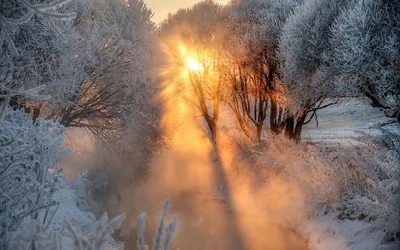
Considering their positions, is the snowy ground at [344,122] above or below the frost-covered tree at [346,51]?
below

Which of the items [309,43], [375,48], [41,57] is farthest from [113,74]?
[375,48]

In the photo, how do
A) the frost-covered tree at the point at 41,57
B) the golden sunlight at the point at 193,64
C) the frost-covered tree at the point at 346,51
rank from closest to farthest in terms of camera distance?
1. the frost-covered tree at the point at 41,57
2. the frost-covered tree at the point at 346,51
3. the golden sunlight at the point at 193,64

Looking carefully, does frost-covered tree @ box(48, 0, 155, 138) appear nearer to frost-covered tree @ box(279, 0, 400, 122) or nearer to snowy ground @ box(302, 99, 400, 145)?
frost-covered tree @ box(279, 0, 400, 122)

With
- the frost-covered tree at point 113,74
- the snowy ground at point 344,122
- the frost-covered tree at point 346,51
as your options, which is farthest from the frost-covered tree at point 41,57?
the snowy ground at point 344,122

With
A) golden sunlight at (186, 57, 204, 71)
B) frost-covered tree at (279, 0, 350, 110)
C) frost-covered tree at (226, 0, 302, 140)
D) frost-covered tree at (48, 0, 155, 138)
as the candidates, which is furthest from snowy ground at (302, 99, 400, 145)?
frost-covered tree at (48, 0, 155, 138)

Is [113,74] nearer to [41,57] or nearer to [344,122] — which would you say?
[41,57]

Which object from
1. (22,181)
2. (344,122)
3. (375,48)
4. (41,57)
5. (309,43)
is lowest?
(344,122)

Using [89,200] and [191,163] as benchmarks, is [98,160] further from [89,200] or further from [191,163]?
[191,163]

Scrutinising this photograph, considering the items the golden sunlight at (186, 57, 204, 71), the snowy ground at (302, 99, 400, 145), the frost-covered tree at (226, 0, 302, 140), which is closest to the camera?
the frost-covered tree at (226, 0, 302, 140)

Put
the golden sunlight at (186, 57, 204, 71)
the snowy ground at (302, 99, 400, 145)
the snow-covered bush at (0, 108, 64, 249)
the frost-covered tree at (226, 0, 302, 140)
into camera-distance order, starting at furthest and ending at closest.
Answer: the snowy ground at (302, 99, 400, 145) < the golden sunlight at (186, 57, 204, 71) < the frost-covered tree at (226, 0, 302, 140) < the snow-covered bush at (0, 108, 64, 249)

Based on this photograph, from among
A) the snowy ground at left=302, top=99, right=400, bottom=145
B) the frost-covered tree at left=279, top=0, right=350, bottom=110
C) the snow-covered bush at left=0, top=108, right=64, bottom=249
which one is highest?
the frost-covered tree at left=279, top=0, right=350, bottom=110

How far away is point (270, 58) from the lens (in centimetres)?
1761

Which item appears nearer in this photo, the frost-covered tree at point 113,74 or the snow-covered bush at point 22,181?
the snow-covered bush at point 22,181

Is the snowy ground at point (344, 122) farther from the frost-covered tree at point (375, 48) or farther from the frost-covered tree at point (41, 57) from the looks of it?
the frost-covered tree at point (41, 57)
